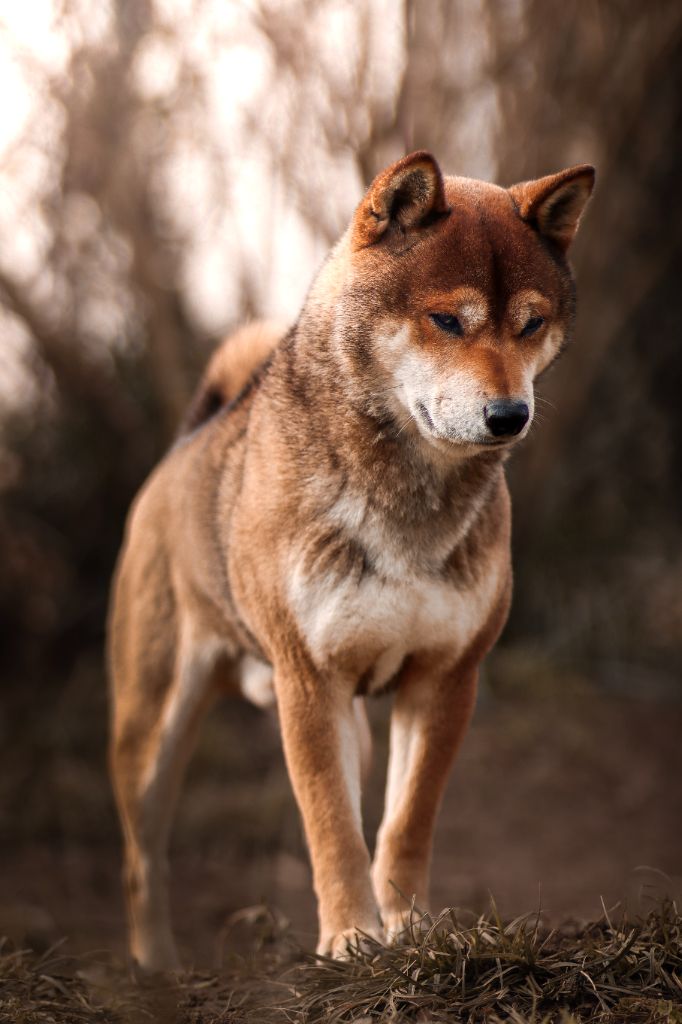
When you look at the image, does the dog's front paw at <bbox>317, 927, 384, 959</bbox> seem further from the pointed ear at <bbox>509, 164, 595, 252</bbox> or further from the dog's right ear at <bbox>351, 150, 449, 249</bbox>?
the pointed ear at <bbox>509, 164, 595, 252</bbox>

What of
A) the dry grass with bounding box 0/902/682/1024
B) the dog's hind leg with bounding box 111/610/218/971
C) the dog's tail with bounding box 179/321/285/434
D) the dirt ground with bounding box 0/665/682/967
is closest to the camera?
the dry grass with bounding box 0/902/682/1024

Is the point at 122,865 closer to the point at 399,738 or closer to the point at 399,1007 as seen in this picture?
the point at 399,738

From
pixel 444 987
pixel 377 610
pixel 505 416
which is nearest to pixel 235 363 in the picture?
pixel 377 610

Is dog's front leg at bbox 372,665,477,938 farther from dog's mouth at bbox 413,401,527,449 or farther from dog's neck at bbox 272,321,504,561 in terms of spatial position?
dog's mouth at bbox 413,401,527,449

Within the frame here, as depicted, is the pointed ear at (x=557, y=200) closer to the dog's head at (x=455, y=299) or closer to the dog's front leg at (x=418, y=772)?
the dog's head at (x=455, y=299)

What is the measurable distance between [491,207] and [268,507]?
108 centimetres

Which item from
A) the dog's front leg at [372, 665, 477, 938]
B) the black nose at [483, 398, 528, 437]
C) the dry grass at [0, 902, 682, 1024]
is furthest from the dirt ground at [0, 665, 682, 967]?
the black nose at [483, 398, 528, 437]

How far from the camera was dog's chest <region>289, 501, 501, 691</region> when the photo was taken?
3352mm

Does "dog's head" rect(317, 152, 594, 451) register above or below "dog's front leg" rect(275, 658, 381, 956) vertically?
above

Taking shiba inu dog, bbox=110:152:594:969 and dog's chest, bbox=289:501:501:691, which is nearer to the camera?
shiba inu dog, bbox=110:152:594:969

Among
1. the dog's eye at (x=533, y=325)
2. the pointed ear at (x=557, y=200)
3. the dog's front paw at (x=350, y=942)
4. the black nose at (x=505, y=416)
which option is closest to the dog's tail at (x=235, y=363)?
the pointed ear at (x=557, y=200)

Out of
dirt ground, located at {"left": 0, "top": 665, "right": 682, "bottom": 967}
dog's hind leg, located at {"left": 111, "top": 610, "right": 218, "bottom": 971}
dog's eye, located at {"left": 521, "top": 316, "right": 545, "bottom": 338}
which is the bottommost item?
dirt ground, located at {"left": 0, "top": 665, "right": 682, "bottom": 967}

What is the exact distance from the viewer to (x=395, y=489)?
133 inches

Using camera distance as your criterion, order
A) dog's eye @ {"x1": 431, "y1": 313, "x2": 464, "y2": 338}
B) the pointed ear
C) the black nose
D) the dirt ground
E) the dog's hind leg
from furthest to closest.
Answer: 1. the dirt ground
2. the dog's hind leg
3. the pointed ear
4. dog's eye @ {"x1": 431, "y1": 313, "x2": 464, "y2": 338}
5. the black nose
